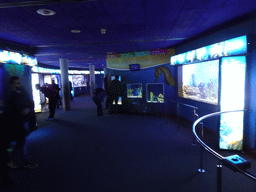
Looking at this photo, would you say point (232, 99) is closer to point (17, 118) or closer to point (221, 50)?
point (221, 50)

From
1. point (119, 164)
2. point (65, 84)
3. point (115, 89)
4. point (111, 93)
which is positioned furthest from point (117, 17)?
point (65, 84)

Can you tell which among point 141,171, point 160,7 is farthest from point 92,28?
point 141,171

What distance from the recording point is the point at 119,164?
314cm

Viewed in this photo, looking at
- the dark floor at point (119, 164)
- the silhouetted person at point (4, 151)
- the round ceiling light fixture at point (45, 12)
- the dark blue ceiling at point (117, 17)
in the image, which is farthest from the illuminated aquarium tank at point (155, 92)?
the silhouetted person at point (4, 151)

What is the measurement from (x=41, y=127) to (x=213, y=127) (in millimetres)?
5794

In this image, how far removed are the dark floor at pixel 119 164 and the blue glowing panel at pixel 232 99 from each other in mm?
450

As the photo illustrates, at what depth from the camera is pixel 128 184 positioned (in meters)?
2.55

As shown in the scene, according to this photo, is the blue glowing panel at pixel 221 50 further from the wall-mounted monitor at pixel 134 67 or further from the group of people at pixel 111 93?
the group of people at pixel 111 93

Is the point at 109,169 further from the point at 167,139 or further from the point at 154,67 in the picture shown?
the point at 154,67

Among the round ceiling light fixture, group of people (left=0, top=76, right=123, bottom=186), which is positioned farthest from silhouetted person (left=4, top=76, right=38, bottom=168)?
the round ceiling light fixture

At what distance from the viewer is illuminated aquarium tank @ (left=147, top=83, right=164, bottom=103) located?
7047mm

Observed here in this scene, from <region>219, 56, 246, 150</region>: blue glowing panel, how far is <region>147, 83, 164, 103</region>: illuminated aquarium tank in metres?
3.60

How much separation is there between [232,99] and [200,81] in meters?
1.79

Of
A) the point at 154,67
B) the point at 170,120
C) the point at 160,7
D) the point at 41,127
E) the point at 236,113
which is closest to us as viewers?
the point at 160,7
